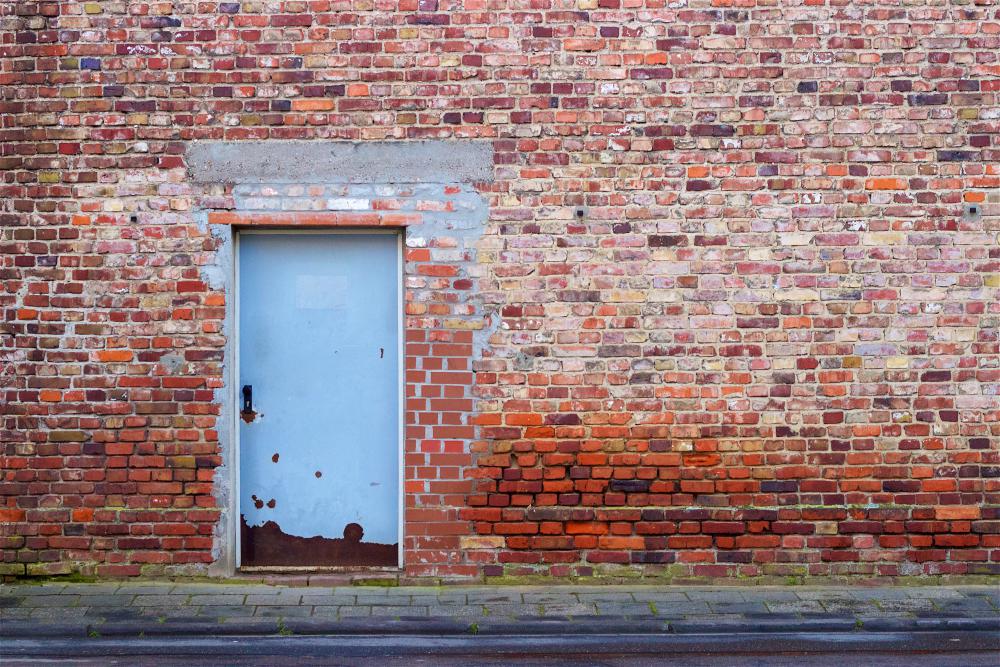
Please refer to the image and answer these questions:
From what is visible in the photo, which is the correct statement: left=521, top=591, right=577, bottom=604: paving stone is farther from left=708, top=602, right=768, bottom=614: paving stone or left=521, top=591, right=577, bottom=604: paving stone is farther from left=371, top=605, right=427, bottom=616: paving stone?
left=708, top=602, right=768, bottom=614: paving stone

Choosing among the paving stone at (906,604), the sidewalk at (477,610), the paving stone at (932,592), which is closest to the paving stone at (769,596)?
the sidewalk at (477,610)

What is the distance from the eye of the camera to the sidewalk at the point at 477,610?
17.4 feet

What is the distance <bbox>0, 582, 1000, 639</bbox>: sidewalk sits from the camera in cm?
530

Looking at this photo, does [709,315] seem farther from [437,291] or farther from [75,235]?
[75,235]

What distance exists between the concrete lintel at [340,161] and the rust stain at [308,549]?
2.20m

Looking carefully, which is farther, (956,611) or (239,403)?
(239,403)

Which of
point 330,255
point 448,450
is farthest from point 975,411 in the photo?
point 330,255

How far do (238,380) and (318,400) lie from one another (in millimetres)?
524

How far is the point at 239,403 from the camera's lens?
20.2 feet

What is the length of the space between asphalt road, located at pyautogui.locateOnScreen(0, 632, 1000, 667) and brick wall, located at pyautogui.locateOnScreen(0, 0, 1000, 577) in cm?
85

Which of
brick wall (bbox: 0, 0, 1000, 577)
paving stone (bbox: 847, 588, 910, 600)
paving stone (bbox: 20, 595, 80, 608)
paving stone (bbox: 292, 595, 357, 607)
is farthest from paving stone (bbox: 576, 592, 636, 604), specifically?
paving stone (bbox: 20, 595, 80, 608)

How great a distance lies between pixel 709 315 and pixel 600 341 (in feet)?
2.29

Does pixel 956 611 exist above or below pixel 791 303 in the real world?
below

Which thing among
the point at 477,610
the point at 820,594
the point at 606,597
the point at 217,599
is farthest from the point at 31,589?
the point at 820,594
